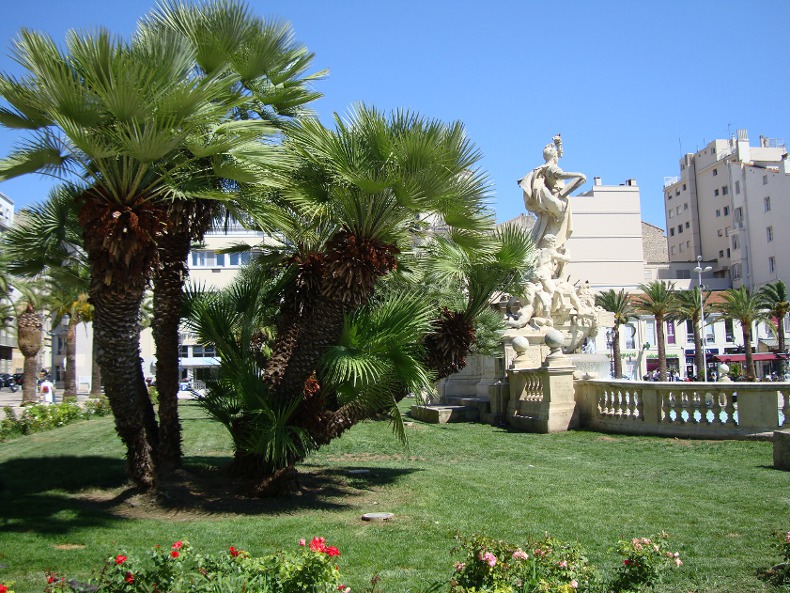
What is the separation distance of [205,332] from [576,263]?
74670 mm

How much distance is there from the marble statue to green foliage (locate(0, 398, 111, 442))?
15.1 meters

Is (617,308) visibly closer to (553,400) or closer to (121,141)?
(553,400)

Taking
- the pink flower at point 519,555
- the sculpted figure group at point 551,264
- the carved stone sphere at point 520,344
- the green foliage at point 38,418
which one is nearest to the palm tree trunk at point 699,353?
the sculpted figure group at point 551,264

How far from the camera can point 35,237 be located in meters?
10.0

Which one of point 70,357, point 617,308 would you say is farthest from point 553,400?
point 617,308

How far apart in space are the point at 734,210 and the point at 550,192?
63.8m

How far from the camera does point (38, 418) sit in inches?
856

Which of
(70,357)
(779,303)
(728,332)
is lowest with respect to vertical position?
(70,357)

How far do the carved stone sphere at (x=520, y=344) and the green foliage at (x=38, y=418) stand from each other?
13.2 meters

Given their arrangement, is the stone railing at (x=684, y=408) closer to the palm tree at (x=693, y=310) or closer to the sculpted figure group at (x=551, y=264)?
the sculpted figure group at (x=551, y=264)

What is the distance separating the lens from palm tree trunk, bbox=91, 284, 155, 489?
8125mm

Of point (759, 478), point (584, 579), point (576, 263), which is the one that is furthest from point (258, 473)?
point (576, 263)

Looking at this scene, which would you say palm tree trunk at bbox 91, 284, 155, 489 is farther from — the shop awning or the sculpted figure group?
the shop awning

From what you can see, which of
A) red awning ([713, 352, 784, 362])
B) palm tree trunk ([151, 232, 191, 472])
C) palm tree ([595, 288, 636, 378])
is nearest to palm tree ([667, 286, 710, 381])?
red awning ([713, 352, 784, 362])
